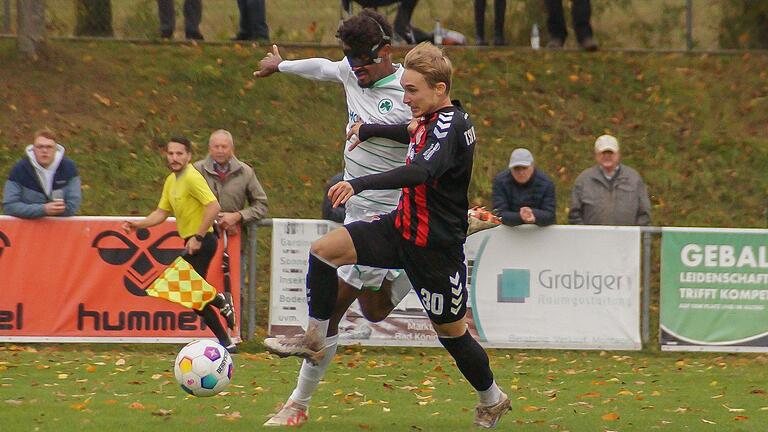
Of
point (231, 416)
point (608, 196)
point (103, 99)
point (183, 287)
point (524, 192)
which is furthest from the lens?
point (103, 99)

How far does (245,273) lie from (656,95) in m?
8.15

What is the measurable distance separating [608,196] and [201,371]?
6.31 m

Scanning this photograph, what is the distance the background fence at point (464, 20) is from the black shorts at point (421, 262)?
12263 millimetres

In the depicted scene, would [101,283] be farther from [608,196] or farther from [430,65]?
[430,65]

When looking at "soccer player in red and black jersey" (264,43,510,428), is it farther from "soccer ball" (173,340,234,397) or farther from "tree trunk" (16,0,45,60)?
"tree trunk" (16,0,45,60)

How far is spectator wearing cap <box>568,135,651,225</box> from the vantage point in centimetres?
1278

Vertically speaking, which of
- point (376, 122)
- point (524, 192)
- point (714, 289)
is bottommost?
point (714, 289)

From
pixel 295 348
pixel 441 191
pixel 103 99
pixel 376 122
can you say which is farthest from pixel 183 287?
pixel 103 99

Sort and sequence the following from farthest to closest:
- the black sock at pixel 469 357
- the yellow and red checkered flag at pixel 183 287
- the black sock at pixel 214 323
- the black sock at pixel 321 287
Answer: the black sock at pixel 214 323, the yellow and red checkered flag at pixel 183 287, the black sock at pixel 469 357, the black sock at pixel 321 287

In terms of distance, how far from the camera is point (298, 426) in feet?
25.3

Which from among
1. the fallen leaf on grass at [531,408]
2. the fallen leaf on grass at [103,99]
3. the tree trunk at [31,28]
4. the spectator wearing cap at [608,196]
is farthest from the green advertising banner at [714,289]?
the tree trunk at [31,28]

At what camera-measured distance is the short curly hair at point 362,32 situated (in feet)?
24.7

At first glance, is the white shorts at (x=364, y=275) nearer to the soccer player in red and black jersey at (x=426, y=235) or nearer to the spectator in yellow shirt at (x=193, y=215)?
the soccer player in red and black jersey at (x=426, y=235)

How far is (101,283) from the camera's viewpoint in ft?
39.3
